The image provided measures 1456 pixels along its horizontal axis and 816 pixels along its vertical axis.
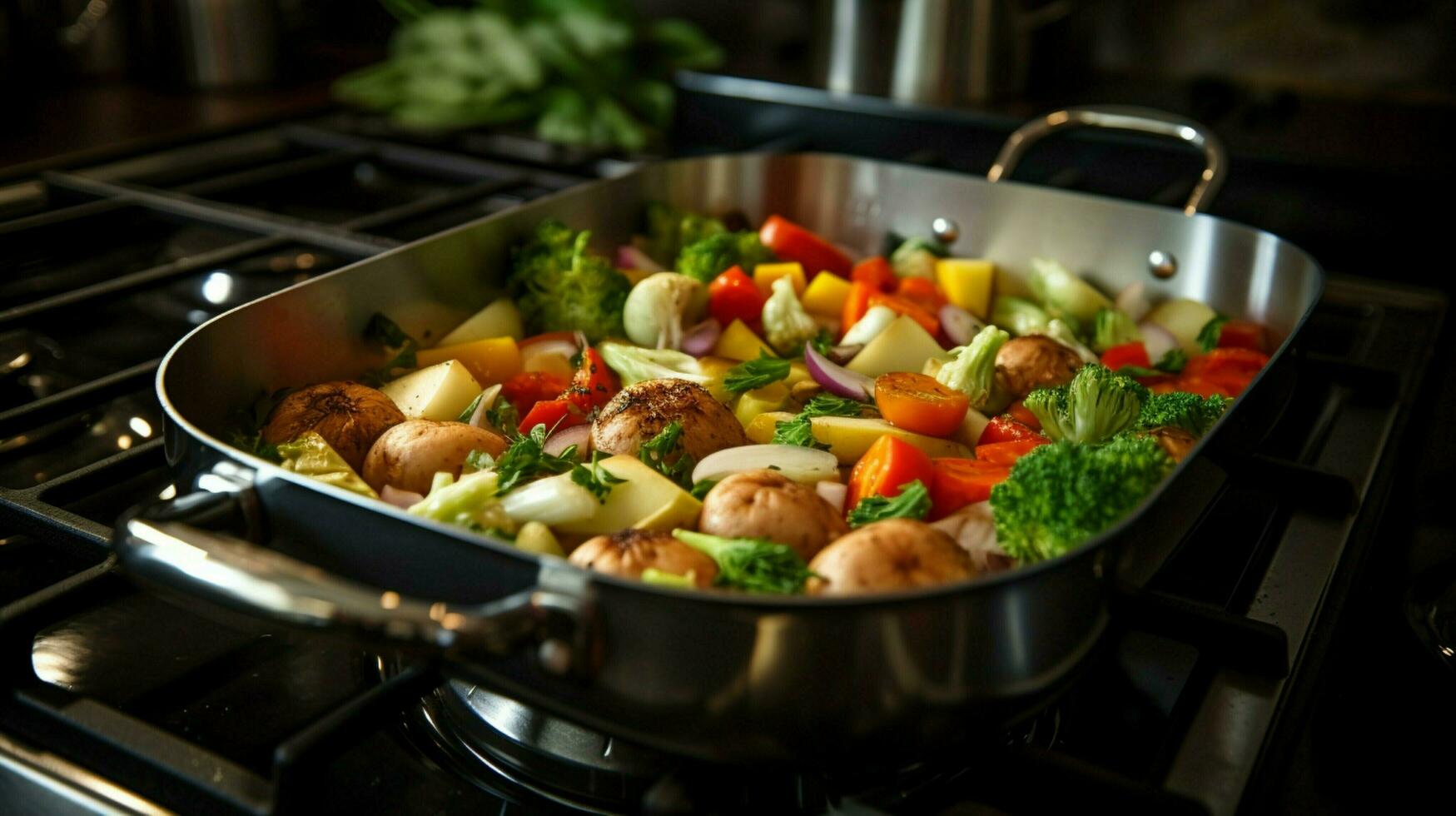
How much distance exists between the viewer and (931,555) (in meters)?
0.78

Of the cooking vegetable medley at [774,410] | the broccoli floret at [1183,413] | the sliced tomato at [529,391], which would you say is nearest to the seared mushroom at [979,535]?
the cooking vegetable medley at [774,410]

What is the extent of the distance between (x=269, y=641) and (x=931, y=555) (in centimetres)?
50

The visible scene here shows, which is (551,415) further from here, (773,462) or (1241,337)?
(1241,337)

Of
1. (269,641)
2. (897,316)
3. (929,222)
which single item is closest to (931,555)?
(269,641)

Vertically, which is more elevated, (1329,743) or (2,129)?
(2,129)

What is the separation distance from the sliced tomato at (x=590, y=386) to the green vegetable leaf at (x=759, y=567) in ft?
1.35

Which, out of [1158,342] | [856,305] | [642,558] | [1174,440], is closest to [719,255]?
[856,305]

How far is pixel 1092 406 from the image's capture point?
1.09 metres

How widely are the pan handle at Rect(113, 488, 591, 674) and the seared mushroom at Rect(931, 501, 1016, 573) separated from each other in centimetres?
33

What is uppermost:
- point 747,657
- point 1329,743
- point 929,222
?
point 929,222

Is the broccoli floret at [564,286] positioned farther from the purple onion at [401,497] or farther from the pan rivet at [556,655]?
the pan rivet at [556,655]

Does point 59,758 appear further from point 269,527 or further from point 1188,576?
point 1188,576

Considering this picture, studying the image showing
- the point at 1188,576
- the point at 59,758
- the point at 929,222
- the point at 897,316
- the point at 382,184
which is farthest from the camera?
the point at 382,184

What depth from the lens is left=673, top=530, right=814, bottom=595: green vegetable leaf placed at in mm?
781
